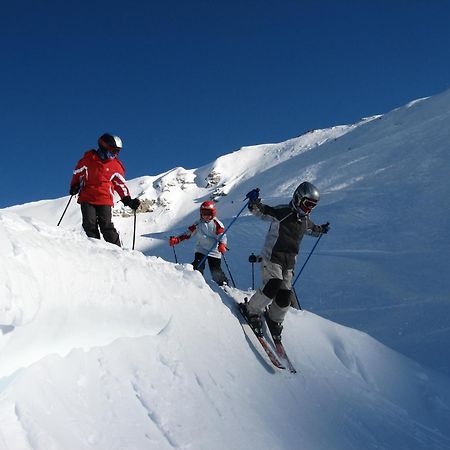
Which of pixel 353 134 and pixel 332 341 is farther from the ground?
pixel 353 134

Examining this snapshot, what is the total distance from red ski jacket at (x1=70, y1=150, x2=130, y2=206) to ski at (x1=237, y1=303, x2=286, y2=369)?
8.33 feet

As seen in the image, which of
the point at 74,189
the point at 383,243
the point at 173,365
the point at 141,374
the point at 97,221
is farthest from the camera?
the point at 383,243

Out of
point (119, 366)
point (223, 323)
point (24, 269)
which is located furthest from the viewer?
point (223, 323)

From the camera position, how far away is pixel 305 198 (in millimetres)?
6148

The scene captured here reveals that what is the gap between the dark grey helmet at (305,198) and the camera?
6141 mm

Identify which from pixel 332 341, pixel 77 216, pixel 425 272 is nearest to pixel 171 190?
pixel 77 216

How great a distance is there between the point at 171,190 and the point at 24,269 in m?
91.0

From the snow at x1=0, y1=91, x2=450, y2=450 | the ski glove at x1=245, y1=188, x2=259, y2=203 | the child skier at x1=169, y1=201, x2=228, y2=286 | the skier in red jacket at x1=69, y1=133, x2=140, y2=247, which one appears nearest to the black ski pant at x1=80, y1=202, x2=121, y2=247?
the skier in red jacket at x1=69, y1=133, x2=140, y2=247

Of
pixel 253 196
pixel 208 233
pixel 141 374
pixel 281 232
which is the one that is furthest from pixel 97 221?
pixel 141 374

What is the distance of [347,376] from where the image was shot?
21.1 feet

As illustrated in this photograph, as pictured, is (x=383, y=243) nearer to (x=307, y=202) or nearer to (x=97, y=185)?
(x=307, y=202)

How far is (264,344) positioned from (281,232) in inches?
50.8

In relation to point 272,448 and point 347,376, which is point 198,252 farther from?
point 272,448

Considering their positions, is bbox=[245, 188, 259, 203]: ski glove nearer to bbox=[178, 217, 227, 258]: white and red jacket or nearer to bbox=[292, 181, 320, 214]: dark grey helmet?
bbox=[292, 181, 320, 214]: dark grey helmet
